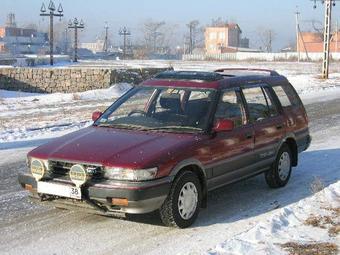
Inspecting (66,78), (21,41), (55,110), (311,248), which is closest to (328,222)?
(311,248)

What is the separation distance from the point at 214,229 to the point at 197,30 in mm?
148648

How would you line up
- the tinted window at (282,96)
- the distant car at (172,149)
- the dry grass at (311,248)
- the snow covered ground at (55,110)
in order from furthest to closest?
the snow covered ground at (55,110)
the tinted window at (282,96)
the distant car at (172,149)
the dry grass at (311,248)

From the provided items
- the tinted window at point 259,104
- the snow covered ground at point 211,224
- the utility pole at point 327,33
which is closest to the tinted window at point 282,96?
the tinted window at point 259,104

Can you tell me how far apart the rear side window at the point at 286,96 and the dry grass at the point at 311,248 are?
122 inches

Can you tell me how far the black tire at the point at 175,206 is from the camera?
18.6 ft

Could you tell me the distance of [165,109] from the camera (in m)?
6.56

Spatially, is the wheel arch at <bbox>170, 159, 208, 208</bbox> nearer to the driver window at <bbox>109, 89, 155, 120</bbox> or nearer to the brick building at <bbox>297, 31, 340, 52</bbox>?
the driver window at <bbox>109, 89, 155, 120</bbox>

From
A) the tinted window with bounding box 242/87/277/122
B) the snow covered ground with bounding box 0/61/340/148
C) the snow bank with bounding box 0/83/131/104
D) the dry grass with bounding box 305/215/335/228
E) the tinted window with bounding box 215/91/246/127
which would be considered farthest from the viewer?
the snow bank with bounding box 0/83/131/104

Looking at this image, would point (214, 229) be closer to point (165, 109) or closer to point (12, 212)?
point (165, 109)

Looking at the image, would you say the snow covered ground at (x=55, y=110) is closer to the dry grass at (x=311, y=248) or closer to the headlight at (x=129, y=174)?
the headlight at (x=129, y=174)

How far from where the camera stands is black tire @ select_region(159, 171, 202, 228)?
223 inches

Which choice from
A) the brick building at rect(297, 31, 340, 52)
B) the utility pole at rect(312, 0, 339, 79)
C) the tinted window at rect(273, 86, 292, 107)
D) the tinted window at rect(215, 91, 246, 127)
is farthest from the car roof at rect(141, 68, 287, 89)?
the brick building at rect(297, 31, 340, 52)

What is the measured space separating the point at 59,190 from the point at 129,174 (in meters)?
0.73

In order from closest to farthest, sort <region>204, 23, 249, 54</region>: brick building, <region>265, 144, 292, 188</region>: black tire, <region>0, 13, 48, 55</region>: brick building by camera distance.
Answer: <region>265, 144, 292, 188</region>: black tire
<region>0, 13, 48, 55</region>: brick building
<region>204, 23, 249, 54</region>: brick building
